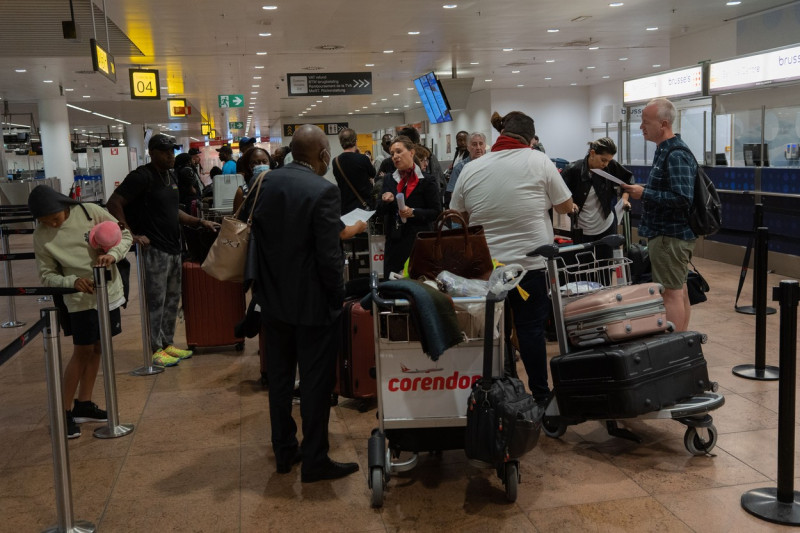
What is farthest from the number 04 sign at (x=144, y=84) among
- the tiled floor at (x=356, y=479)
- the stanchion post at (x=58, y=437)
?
the stanchion post at (x=58, y=437)

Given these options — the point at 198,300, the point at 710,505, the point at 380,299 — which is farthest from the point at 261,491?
the point at 198,300

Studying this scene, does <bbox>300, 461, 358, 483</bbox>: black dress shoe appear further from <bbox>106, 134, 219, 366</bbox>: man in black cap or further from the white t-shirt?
<bbox>106, 134, 219, 366</bbox>: man in black cap

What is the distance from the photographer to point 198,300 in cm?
630

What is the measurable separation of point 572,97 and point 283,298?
85.0 feet

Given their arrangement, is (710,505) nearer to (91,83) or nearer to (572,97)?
(91,83)

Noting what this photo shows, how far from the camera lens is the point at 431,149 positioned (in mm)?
11727

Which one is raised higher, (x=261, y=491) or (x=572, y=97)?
(x=572, y=97)

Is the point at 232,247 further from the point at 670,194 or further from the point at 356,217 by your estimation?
the point at 670,194

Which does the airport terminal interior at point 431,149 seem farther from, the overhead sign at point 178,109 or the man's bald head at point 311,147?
the man's bald head at point 311,147

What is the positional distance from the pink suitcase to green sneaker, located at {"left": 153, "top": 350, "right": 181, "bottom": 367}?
137 inches

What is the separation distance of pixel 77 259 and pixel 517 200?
101 inches

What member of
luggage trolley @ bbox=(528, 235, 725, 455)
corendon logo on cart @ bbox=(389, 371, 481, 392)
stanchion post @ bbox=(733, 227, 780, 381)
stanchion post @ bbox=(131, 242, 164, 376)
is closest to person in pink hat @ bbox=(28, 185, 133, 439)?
stanchion post @ bbox=(131, 242, 164, 376)

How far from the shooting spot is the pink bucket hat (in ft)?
14.1

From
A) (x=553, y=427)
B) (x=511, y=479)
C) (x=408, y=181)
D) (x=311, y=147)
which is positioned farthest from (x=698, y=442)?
→ (x=408, y=181)
